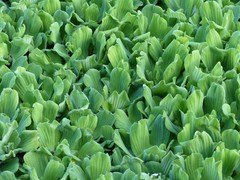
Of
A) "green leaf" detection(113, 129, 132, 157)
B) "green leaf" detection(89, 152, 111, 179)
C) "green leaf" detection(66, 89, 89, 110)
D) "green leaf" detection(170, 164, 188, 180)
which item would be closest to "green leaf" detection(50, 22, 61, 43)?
"green leaf" detection(66, 89, 89, 110)

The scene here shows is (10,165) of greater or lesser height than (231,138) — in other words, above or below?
below

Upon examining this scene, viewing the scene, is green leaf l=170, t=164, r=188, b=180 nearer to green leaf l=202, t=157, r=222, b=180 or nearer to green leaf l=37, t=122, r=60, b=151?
green leaf l=202, t=157, r=222, b=180

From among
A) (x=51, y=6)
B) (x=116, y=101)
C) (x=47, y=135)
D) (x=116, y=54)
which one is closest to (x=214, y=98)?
(x=116, y=101)

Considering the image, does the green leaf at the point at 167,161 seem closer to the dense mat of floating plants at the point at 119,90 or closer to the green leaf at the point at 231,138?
the dense mat of floating plants at the point at 119,90

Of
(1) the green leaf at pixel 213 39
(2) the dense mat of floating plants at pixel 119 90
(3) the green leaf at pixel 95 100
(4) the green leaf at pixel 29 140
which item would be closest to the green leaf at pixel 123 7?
(2) the dense mat of floating plants at pixel 119 90

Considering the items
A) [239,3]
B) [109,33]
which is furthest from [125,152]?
[239,3]

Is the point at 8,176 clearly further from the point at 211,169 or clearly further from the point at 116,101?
the point at 211,169

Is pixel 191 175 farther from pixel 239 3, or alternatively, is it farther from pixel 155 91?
pixel 239 3
